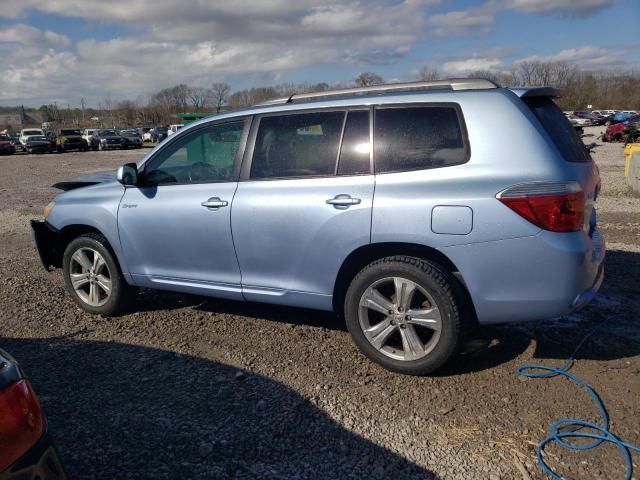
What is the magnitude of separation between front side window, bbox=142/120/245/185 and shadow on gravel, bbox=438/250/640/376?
7.46 ft

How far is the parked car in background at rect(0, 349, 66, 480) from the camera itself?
1.74m

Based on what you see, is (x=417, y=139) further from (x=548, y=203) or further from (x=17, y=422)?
(x=17, y=422)

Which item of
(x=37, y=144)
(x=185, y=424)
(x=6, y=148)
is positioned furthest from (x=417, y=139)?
(x=6, y=148)

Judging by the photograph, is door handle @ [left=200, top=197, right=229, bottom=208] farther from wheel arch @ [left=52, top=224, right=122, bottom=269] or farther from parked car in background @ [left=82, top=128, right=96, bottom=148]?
parked car in background @ [left=82, top=128, right=96, bottom=148]

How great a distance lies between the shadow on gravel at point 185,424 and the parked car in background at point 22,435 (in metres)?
0.93

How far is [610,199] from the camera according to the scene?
34.8 ft

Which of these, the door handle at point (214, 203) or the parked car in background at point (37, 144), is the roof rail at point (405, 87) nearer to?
the door handle at point (214, 203)

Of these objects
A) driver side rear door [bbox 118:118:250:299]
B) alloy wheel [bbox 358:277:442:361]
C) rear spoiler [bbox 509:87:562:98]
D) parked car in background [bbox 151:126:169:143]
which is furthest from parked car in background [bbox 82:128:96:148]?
rear spoiler [bbox 509:87:562:98]

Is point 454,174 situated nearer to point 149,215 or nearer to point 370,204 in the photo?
point 370,204

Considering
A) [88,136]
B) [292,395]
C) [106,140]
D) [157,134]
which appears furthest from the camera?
[157,134]

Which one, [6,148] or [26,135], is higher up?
[26,135]

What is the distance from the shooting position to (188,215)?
4277 millimetres

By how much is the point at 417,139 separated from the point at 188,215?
1921 millimetres

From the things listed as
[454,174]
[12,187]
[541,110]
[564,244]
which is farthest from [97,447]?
[12,187]
